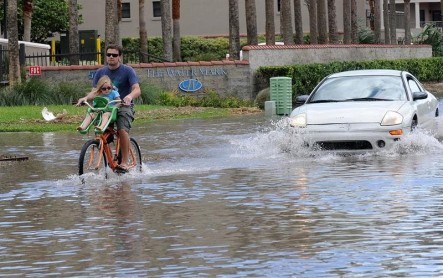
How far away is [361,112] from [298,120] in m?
0.94

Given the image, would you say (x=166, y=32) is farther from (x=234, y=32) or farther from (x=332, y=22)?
(x=332, y=22)

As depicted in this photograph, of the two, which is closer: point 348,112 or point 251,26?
point 348,112

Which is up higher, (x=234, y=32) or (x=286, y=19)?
(x=286, y=19)

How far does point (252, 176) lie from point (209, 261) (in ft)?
22.0

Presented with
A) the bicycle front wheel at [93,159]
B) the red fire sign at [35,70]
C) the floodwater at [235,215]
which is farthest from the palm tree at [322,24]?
the bicycle front wheel at [93,159]

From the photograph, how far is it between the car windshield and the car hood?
536mm

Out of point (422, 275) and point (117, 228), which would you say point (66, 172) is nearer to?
point (117, 228)

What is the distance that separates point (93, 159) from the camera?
16.0 meters

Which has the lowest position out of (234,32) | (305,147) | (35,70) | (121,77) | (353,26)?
(305,147)

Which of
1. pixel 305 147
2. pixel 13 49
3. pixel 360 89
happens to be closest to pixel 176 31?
pixel 13 49

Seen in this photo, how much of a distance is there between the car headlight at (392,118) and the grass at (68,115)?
1003 cm

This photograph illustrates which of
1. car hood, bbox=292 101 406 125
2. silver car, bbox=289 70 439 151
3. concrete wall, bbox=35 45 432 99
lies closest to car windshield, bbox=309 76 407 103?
silver car, bbox=289 70 439 151

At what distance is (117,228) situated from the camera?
1194 centimetres

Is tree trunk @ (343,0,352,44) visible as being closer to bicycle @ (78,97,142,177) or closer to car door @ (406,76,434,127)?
car door @ (406,76,434,127)
